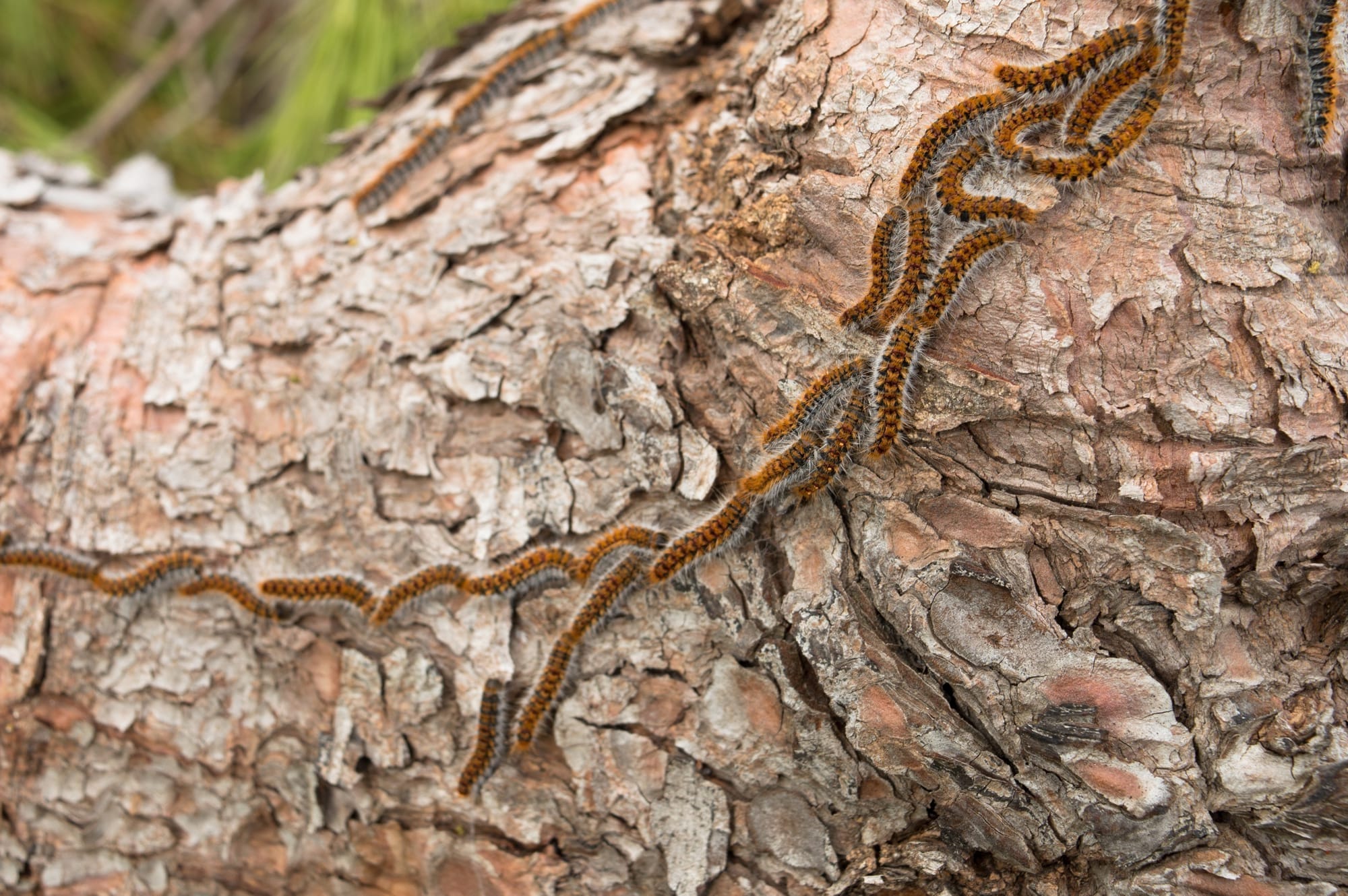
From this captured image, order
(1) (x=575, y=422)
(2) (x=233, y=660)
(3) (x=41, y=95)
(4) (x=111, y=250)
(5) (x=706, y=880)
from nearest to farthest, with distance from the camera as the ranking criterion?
(5) (x=706, y=880)
(1) (x=575, y=422)
(2) (x=233, y=660)
(4) (x=111, y=250)
(3) (x=41, y=95)

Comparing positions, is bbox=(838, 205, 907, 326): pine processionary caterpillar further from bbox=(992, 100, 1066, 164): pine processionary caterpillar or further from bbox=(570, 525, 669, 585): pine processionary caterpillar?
bbox=(570, 525, 669, 585): pine processionary caterpillar

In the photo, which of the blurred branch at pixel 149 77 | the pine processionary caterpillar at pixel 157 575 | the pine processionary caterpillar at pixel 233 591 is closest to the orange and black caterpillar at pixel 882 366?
the pine processionary caterpillar at pixel 233 591

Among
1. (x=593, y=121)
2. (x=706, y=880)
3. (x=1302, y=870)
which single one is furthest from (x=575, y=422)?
(x=1302, y=870)

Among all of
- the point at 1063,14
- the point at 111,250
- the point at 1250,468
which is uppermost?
the point at 111,250

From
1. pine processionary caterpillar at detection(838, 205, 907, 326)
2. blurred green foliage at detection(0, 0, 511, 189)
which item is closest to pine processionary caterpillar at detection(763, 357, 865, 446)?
pine processionary caterpillar at detection(838, 205, 907, 326)

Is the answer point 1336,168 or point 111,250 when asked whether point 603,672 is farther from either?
point 111,250

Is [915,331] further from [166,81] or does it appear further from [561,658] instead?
[166,81]

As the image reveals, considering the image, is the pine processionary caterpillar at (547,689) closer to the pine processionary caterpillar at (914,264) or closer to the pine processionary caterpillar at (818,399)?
the pine processionary caterpillar at (818,399)
